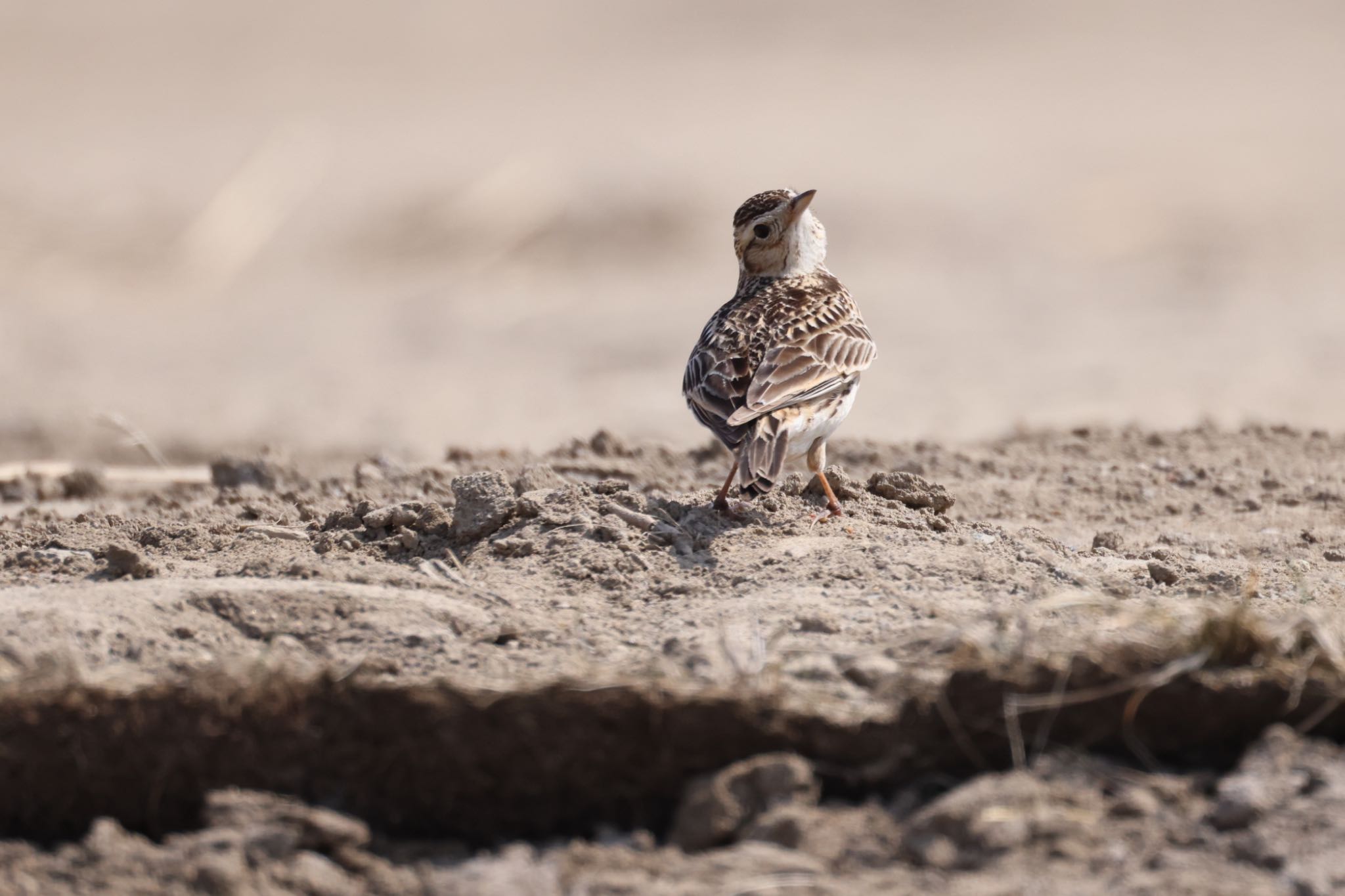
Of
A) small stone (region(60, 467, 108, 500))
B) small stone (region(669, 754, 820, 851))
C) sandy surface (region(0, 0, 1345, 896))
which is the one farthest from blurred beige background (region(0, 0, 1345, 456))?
small stone (region(669, 754, 820, 851))

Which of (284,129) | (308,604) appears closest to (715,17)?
(284,129)

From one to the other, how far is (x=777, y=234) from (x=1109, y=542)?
7.63 feet

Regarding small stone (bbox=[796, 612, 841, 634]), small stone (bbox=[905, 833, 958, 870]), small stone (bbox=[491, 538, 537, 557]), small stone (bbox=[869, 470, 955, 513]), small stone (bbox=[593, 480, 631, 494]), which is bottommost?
small stone (bbox=[905, 833, 958, 870])

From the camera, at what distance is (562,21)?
3688 centimetres

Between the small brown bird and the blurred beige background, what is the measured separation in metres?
2.59

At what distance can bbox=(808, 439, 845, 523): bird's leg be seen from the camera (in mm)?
5883

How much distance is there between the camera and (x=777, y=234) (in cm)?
766

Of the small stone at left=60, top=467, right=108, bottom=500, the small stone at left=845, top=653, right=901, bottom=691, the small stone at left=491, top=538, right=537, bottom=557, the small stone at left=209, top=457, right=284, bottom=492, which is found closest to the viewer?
the small stone at left=845, top=653, right=901, bottom=691

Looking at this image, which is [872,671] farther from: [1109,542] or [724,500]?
[1109,542]

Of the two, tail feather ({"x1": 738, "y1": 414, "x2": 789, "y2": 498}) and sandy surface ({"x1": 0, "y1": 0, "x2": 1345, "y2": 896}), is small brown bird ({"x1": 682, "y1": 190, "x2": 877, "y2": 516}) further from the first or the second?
sandy surface ({"x1": 0, "y1": 0, "x2": 1345, "y2": 896})

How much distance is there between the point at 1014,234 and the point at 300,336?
9.04m

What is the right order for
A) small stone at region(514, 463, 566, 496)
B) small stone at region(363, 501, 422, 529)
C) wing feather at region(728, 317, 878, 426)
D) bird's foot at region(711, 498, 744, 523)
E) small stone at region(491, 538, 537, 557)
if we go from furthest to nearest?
small stone at region(514, 463, 566, 496) < wing feather at region(728, 317, 878, 426) < bird's foot at region(711, 498, 744, 523) < small stone at region(363, 501, 422, 529) < small stone at region(491, 538, 537, 557)

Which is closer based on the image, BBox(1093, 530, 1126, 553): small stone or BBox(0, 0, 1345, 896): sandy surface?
BBox(0, 0, 1345, 896): sandy surface

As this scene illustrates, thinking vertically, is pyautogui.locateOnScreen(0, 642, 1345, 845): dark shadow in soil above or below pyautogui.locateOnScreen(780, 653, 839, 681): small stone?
below
